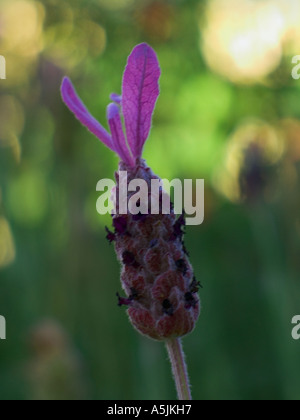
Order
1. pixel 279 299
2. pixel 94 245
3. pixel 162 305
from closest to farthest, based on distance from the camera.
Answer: pixel 162 305
pixel 279 299
pixel 94 245

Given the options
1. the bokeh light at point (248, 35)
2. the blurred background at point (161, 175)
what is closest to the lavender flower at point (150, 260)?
the blurred background at point (161, 175)

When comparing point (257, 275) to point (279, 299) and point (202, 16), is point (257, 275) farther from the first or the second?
point (202, 16)

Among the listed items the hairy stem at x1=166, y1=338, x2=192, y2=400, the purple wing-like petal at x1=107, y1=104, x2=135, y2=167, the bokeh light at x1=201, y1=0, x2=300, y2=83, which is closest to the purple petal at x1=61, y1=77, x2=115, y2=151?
the purple wing-like petal at x1=107, y1=104, x2=135, y2=167

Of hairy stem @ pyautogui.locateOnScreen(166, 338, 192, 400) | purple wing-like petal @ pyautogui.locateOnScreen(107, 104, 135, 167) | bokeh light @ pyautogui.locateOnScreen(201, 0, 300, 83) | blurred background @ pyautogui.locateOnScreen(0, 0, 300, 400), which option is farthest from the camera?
bokeh light @ pyautogui.locateOnScreen(201, 0, 300, 83)

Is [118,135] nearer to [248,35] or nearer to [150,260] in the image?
[150,260]

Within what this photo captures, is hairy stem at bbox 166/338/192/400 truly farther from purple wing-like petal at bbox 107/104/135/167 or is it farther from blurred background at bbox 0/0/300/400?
blurred background at bbox 0/0/300/400

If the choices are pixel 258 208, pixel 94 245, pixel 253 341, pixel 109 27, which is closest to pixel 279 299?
pixel 258 208
